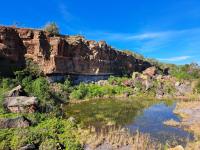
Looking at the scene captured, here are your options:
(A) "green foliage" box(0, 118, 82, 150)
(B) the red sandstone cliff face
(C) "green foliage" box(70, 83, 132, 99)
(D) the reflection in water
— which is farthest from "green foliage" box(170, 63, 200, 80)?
(A) "green foliage" box(0, 118, 82, 150)

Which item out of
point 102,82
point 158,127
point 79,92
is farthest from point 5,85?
point 102,82

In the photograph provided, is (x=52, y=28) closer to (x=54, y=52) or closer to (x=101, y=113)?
(x=54, y=52)

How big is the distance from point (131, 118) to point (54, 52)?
987 inches

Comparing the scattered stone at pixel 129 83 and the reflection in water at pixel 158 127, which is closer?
the reflection in water at pixel 158 127

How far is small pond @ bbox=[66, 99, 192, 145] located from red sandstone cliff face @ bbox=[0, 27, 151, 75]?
11.9 metres

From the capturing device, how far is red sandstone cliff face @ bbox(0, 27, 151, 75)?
50062 mm

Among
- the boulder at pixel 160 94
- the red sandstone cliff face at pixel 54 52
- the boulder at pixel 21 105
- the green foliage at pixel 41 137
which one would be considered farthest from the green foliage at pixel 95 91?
the green foliage at pixel 41 137

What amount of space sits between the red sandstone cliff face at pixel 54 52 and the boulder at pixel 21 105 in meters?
19.9

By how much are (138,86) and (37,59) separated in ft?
80.1

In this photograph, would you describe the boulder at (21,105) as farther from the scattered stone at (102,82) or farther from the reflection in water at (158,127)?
the scattered stone at (102,82)

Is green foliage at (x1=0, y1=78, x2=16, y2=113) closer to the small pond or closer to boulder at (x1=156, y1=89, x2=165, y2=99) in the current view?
the small pond

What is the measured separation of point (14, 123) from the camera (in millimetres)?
23984

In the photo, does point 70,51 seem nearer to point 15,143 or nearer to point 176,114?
point 176,114

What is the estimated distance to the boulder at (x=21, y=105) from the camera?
2856 centimetres
